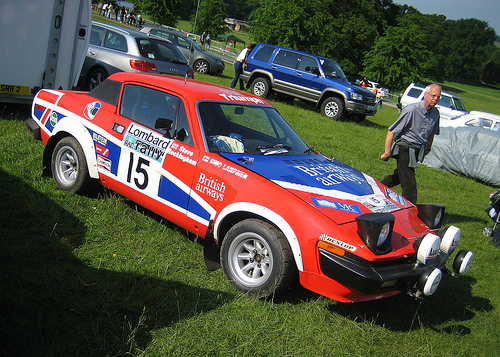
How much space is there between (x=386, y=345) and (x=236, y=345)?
4.16 ft

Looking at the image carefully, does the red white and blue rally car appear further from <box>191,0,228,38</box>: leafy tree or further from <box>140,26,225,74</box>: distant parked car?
<box>191,0,228,38</box>: leafy tree

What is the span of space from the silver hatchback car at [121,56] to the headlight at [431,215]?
276 inches

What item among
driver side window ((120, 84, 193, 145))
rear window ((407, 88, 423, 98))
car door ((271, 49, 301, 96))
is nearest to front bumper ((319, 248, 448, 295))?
driver side window ((120, 84, 193, 145))

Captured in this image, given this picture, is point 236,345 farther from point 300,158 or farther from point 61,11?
point 61,11

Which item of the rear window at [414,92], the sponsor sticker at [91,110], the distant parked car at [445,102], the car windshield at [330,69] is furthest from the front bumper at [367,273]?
the rear window at [414,92]

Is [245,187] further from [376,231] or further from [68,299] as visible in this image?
[68,299]

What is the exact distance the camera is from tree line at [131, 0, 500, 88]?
895 inches

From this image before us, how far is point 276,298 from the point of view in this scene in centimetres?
372

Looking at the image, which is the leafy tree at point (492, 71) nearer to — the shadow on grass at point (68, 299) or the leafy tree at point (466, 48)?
the leafy tree at point (466, 48)

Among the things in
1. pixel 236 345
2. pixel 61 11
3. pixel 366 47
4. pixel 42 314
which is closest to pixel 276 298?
pixel 236 345

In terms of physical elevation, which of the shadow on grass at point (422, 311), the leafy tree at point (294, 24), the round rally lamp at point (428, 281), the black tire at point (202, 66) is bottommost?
the shadow on grass at point (422, 311)

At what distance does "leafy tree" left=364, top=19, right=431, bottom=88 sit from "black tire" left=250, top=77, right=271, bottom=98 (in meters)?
28.5

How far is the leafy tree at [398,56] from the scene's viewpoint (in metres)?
39.2

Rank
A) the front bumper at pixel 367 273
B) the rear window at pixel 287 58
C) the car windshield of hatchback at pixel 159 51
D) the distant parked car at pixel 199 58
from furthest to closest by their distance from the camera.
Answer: the distant parked car at pixel 199 58
the rear window at pixel 287 58
the car windshield of hatchback at pixel 159 51
the front bumper at pixel 367 273
